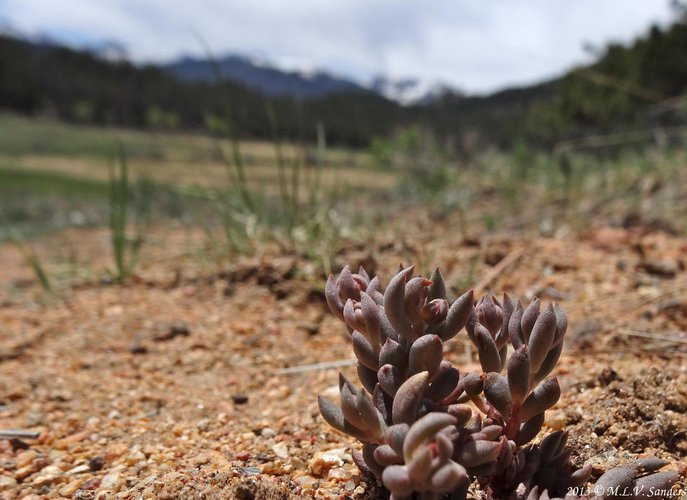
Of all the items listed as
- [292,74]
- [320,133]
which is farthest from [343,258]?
[292,74]

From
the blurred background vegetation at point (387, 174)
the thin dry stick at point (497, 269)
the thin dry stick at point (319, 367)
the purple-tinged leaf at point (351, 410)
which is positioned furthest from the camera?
the blurred background vegetation at point (387, 174)

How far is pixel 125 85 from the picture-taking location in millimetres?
67625

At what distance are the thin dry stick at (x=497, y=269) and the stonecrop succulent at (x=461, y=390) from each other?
120 centimetres

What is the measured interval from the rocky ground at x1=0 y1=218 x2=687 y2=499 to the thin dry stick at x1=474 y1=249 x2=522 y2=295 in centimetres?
1

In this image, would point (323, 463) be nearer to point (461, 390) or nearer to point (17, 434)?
point (461, 390)

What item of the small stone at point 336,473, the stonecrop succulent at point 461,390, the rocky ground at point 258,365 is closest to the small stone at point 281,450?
the rocky ground at point 258,365

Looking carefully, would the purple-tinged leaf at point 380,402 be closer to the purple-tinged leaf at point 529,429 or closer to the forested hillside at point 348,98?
the purple-tinged leaf at point 529,429

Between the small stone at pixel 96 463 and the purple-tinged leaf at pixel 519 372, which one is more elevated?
the purple-tinged leaf at pixel 519 372

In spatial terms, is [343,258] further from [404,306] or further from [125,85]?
[125,85]

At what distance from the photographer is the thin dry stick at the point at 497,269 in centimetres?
224

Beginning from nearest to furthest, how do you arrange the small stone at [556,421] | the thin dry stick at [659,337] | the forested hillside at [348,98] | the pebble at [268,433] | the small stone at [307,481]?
the small stone at [307,481] < the small stone at [556,421] < the pebble at [268,433] < the thin dry stick at [659,337] < the forested hillside at [348,98]

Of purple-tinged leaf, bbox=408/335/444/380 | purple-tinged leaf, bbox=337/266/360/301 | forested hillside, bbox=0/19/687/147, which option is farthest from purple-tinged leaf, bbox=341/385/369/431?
forested hillside, bbox=0/19/687/147

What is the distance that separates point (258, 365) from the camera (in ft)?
6.17

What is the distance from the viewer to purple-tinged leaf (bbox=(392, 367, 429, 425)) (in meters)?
0.89
